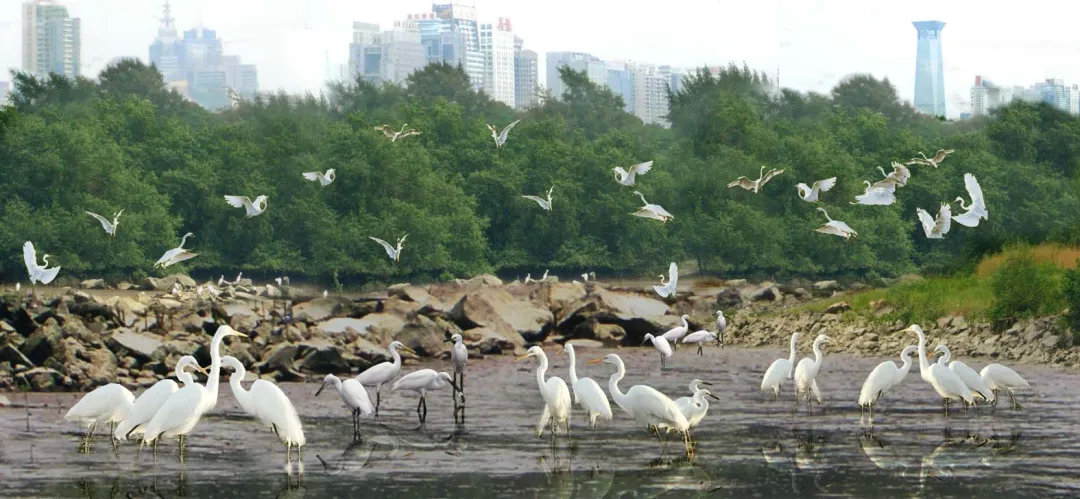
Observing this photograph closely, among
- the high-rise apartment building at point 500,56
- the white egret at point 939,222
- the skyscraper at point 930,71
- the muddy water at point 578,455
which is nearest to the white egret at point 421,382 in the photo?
the muddy water at point 578,455

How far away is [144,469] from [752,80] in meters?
61.5

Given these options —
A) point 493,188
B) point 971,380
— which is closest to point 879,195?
point 971,380

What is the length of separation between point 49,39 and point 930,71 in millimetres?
74766

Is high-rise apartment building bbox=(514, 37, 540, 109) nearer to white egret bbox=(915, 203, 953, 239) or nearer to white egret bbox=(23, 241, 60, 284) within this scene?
white egret bbox=(23, 241, 60, 284)

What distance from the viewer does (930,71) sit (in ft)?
296

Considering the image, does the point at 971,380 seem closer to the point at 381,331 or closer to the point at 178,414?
the point at 178,414

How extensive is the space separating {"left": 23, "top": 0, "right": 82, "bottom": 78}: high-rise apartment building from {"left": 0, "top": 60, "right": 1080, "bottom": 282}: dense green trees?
54374mm

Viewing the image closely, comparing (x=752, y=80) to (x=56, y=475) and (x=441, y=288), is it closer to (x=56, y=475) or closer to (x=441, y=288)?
(x=441, y=288)

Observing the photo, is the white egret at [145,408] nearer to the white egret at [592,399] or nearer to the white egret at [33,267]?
the white egret at [592,399]

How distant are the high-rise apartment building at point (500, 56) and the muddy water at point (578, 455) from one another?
11813cm

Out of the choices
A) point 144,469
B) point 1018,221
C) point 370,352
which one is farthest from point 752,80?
point 144,469

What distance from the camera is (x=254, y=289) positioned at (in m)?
57.0

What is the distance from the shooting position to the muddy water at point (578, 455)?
15469 mm

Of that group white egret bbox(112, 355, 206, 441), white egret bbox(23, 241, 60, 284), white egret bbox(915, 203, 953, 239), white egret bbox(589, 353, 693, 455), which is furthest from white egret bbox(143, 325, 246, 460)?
white egret bbox(23, 241, 60, 284)
